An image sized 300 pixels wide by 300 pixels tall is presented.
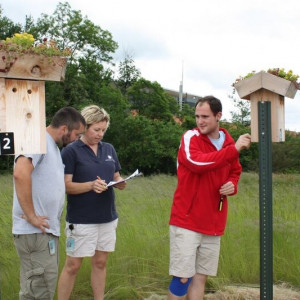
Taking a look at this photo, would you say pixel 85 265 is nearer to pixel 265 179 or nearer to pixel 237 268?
pixel 237 268

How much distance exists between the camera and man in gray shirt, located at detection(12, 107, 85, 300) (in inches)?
132

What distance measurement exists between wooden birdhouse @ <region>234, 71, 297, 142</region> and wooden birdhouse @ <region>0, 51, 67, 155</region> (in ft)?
4.37

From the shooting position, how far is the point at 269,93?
11.8 feet

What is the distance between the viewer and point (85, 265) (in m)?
4.77

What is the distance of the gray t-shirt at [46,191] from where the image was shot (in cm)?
344

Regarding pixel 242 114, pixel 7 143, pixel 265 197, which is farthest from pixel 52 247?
pixel 242 114

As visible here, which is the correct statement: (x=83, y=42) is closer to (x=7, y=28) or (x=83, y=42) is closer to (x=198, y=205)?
(x=7, y=28)

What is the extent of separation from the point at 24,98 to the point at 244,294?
277 centimetres

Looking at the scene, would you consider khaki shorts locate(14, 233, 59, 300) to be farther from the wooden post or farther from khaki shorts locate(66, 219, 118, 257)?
the wooden post

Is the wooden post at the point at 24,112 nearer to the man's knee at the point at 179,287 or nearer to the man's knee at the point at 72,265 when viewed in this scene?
the man's knee at the point at 72,265

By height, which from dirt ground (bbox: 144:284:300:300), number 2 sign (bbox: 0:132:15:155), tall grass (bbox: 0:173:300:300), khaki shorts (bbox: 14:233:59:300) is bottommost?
dirt ground (bbox: 144:284:300:300)

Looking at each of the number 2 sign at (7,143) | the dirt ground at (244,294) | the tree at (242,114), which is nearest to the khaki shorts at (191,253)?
the dirt ground at (244,294)

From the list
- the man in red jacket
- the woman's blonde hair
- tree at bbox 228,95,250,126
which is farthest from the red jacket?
tree at bbox 228,95,250,126

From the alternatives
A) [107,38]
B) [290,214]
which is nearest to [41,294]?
[290,214]
